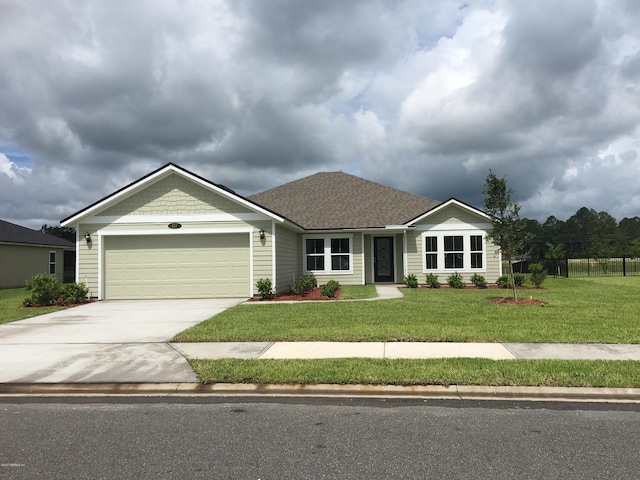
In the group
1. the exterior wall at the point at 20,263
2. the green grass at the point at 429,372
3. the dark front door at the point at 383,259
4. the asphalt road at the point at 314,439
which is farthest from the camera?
the exterior wall at the point at 20,263

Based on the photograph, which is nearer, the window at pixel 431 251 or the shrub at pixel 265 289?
the shrub at pixel 265 289

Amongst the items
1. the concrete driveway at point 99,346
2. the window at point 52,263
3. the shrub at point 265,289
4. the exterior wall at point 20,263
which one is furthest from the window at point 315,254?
the window at point 52,263

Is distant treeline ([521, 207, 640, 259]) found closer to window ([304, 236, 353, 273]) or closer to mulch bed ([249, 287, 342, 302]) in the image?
window ([304, 236, 353, 273])

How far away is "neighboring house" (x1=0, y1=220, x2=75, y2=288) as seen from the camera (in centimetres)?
2617

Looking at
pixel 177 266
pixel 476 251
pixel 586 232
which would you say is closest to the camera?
pixel 177 266

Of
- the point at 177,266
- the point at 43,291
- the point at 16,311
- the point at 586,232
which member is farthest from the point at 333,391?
the point at 586,232

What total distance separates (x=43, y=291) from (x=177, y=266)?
437cm

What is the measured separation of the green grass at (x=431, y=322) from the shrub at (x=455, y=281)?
574 centimetres

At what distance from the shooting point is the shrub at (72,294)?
52.7 ft

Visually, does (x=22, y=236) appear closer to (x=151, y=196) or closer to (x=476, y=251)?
(x=151, y=196)

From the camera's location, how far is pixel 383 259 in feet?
77.8

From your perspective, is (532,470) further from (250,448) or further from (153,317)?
(153,317)

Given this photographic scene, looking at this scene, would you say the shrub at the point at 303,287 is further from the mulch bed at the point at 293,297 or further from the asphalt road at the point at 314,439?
the asphalt road at the point at 314,439

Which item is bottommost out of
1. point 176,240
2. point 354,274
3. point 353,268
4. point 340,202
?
point 354,274
